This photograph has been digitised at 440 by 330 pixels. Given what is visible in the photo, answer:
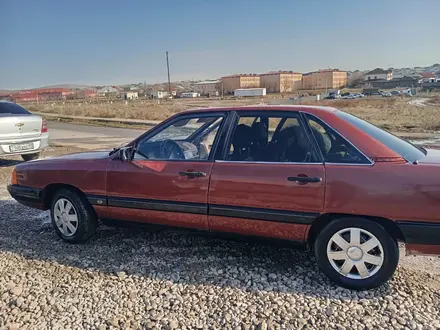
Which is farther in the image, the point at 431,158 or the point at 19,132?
the point at 19,132

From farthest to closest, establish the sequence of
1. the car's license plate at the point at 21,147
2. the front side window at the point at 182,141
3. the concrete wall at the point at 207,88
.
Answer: the concrete wall at the point at 207,88 < the car's license plate at the point at 21,147 < the front side window at the point at 182,141

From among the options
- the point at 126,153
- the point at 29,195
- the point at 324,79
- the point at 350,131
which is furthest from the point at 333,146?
the point at 324,79

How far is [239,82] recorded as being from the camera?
127938 millimetres

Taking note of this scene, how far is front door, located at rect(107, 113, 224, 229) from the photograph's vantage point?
3.58 meters

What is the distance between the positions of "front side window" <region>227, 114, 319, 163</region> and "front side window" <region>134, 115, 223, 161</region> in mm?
264

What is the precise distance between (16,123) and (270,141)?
23.5ft

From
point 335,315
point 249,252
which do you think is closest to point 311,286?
point 335,315

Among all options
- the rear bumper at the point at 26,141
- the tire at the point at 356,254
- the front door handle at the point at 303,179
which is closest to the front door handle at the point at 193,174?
the front door handle at the point at 303,179

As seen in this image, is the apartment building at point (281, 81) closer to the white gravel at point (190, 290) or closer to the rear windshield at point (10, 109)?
the rear windshield at point (10, 109)

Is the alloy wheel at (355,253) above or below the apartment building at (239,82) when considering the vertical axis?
below

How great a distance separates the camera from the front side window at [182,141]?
375 centimetres

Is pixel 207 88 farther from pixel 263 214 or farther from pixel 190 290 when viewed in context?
pixel 190 290

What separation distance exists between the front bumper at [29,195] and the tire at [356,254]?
3.31 m

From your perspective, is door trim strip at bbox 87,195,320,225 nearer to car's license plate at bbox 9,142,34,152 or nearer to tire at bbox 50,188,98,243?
tire at bbox 50,188,98,243
